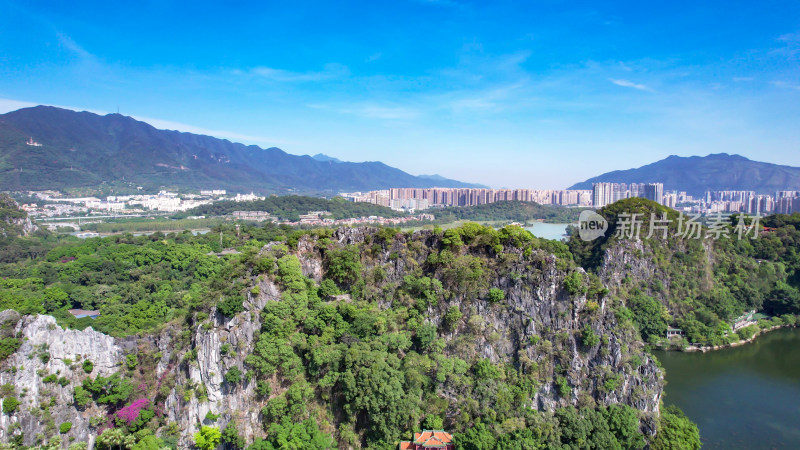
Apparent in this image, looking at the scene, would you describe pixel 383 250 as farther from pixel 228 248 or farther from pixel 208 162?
pixel 208 162

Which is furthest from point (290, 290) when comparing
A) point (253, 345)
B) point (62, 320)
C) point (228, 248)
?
point (228, 248)

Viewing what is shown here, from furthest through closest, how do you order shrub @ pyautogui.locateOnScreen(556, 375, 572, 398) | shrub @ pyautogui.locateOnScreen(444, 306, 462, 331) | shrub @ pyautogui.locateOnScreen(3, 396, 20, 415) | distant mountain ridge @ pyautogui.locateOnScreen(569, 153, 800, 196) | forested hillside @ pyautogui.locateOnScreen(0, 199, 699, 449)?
distant mountain ridge @ pyautogui.locateOnScreen(569, 153, 800, 196) < shrub @ pyautogui.locateOnScreen(444, 306, 462, 331) < shrub @ pyautogui.locateOnScreen(556, 375, 572, 398) < forested hillside @ pyautogui.locateOnScreen(0, 199, 699, 449) < shrub @ pyautogui.locateOnScreen(3, 396, 20, 415)

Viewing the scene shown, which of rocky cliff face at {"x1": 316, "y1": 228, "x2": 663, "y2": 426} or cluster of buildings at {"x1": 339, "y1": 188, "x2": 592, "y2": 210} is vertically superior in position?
cluster of buildings at {"x1": 339, "y1": 188, "x2": 592, "y2": 210}

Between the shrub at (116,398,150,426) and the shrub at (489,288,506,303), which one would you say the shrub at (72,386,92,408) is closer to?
the shrub at (116,398,150,426)

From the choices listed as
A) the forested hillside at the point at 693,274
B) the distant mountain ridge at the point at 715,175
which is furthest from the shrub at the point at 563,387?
the distant mountain ridge at the point at 715,175

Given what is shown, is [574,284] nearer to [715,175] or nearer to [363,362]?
[363,362]

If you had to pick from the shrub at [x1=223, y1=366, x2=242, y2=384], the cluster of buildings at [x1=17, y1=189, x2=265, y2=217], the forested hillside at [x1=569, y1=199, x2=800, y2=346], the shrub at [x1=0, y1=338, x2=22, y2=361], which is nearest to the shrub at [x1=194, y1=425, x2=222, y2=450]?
the shrub at [x1=223, y1=366, x2=242, y2=384]

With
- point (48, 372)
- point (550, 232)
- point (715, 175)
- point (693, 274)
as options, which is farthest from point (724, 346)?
point (715, 175)
